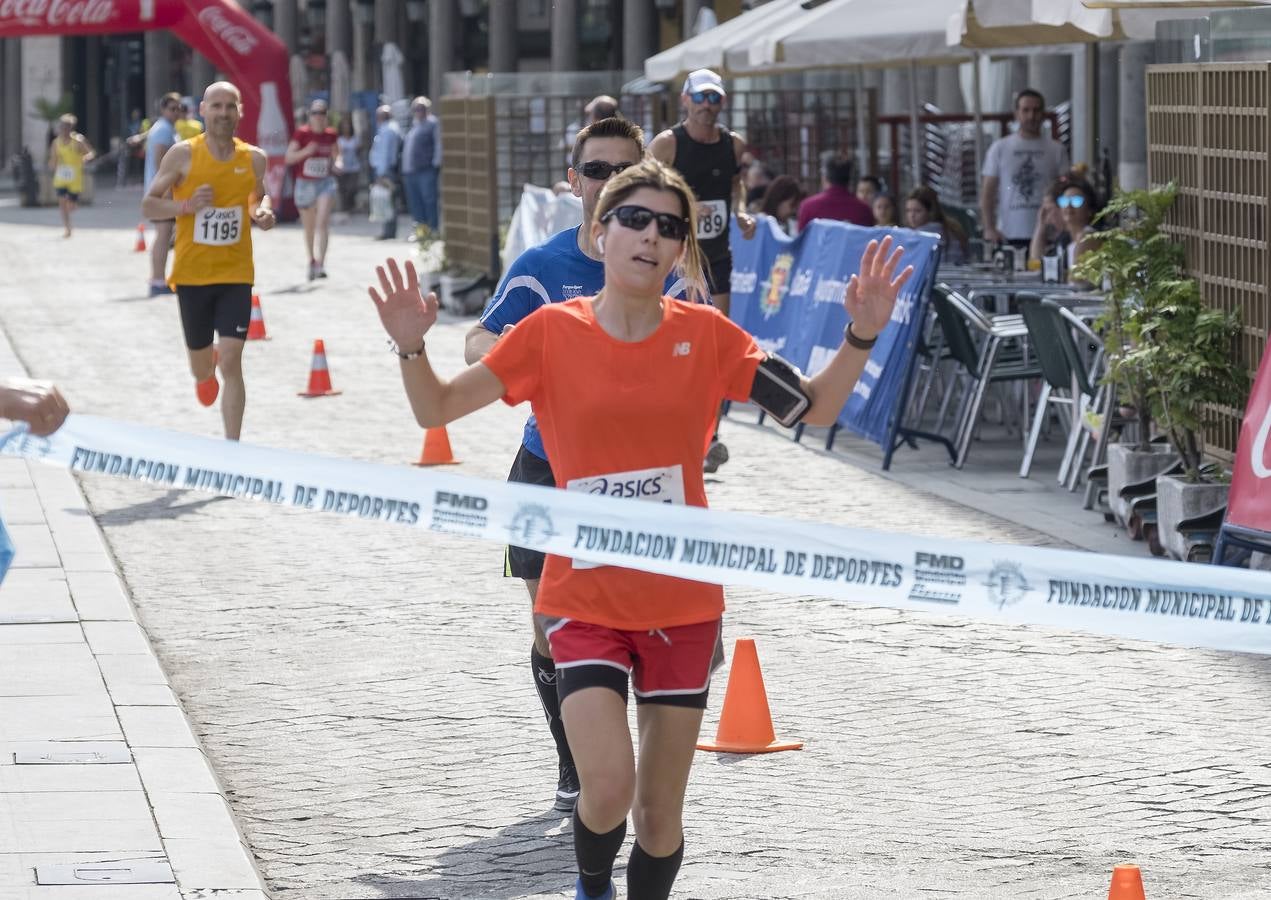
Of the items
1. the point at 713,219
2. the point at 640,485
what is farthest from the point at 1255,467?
the point at 713,219

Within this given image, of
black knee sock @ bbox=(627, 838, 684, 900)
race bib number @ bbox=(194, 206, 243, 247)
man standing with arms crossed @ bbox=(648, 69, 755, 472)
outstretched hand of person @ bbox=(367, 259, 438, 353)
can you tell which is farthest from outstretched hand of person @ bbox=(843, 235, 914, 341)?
man standing with arms crossed @ bbox=(648, 69, 755, 472)

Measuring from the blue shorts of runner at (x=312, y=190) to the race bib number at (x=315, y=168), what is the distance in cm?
6

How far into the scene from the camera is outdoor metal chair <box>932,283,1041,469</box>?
40.1ft

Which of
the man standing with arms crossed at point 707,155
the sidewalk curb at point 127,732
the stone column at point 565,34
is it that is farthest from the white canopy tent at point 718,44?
the stone column at point 565,34

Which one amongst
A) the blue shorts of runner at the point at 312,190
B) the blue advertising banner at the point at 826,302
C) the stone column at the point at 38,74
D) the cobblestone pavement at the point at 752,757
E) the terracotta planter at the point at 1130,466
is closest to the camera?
the cobblestone pavement at the point at 752,757

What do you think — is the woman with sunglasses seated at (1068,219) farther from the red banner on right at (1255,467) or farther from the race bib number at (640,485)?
the race bib number at (640,485)

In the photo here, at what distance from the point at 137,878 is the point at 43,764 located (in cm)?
105

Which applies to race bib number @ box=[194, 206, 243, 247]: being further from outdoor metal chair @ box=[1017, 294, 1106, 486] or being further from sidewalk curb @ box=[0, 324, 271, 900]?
outdoor metal chair @ box=[1017, 294, 1106, 486]

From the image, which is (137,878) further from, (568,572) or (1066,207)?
(1066,207)

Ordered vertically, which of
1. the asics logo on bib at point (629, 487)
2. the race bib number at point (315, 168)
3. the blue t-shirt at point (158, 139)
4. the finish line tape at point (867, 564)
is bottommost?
the finish line tape at point (867, 564)

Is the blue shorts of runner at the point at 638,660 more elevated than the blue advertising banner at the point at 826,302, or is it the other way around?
the blue advertising banner at the point at 826,302

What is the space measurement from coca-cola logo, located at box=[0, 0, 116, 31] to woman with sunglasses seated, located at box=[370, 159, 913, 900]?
32.7 metres

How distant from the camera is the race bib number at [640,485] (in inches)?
180

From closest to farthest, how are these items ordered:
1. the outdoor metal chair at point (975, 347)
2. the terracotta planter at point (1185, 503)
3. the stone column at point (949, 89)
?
1. the terracotta planter at point (1185, 503)
2. the outdoor metal chair at point (975, 347)
3. the stone column at point (949, 89)
